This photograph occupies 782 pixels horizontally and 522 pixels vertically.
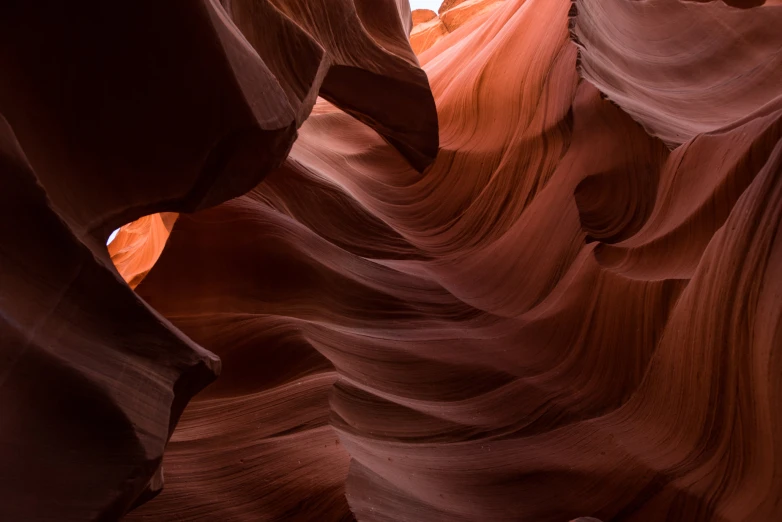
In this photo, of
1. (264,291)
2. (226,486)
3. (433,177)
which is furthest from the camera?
(433,177)

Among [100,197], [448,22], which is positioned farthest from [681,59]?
[448,22]

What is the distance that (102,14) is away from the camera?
148 cm

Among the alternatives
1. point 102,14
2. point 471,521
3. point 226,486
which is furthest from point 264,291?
point 102,14

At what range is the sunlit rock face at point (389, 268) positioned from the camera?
1410mm

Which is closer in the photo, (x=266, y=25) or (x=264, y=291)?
(x=266, y=25)

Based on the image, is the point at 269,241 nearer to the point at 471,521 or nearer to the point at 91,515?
the point at 471,521

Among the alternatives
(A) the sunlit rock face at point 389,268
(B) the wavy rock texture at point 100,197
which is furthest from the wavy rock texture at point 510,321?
(B) the wavy rock texture at point 100,197

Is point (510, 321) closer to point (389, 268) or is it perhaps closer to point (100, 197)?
point (389, 268)

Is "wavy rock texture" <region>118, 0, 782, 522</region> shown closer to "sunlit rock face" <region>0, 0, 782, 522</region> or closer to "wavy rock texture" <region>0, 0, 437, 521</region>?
"sunlit rock face" <region>0, 0, 782, 522</region>

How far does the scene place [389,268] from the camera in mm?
3084

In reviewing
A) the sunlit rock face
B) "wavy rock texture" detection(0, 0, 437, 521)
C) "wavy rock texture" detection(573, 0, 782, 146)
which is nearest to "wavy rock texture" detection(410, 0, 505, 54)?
the sunlit rock face

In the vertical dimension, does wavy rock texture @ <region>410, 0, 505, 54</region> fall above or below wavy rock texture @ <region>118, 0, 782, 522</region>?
above

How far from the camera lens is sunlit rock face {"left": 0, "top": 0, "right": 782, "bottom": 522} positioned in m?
1.41

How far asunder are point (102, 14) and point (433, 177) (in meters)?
2.51
